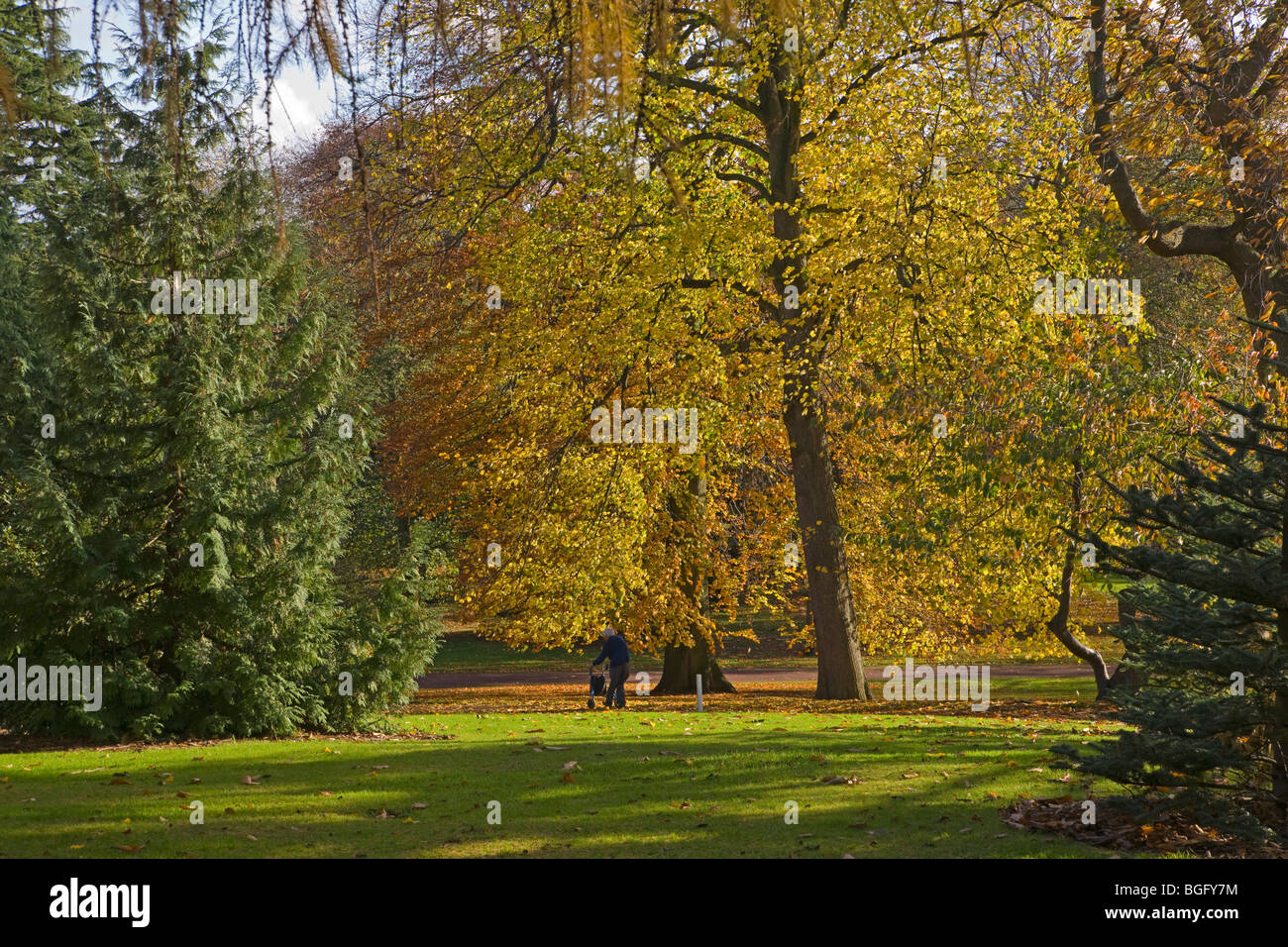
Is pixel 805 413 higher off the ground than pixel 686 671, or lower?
higher

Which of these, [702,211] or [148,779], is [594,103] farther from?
[702,211]

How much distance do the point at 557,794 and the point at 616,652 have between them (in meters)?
11.8

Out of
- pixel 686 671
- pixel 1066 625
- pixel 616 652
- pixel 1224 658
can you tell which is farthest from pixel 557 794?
pixel 686 671

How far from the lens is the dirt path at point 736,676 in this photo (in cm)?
2877

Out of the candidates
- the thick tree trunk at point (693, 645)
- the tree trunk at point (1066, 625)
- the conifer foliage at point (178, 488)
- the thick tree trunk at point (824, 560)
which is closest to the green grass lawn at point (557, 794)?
the conifer foliage at point (178, 488)

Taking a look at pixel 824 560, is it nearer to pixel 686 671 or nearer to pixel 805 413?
pixel 805 413

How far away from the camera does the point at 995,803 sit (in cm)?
882

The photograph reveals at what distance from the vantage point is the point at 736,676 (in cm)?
3059

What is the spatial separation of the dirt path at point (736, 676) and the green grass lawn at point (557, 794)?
49.4ft

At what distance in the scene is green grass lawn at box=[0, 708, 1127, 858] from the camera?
7.47m

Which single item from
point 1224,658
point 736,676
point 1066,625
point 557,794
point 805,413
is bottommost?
point 736,676

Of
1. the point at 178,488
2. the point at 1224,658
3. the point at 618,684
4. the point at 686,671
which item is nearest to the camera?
the point at 1224,658

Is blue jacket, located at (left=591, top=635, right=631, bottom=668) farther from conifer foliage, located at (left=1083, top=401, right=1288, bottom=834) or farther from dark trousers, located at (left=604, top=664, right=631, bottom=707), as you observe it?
conifer foliage, located at (left=1083, top=401, right=1288, bottom=834)

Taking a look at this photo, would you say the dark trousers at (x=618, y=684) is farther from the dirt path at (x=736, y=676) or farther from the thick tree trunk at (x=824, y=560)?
the dirt path at (x=736, y=676)
